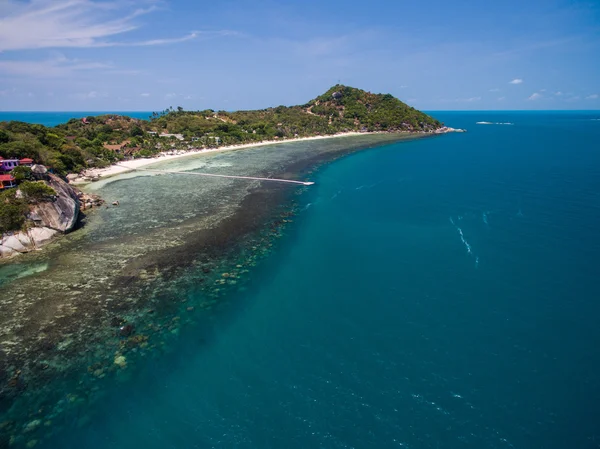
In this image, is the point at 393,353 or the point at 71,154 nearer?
the point at 393,353

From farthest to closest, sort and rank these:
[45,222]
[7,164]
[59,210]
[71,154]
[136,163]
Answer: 1. [136,163]
2. [71,154]
3. [7,164]
4. [59,210]
5. [45,222]

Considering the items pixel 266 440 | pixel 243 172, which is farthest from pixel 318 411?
pixel 243 172

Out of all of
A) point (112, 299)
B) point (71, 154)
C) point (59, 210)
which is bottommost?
point (112, 299)

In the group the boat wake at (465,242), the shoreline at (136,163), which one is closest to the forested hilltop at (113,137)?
the shoreline at (136,163)

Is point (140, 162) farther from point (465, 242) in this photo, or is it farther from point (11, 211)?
point (465, 242)

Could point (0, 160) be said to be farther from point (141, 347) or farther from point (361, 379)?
point (361, 379)

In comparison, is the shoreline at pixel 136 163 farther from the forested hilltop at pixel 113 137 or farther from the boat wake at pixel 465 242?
the boat wake at pixel 465 242

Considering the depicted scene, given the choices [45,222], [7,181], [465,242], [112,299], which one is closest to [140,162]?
[7,181]
